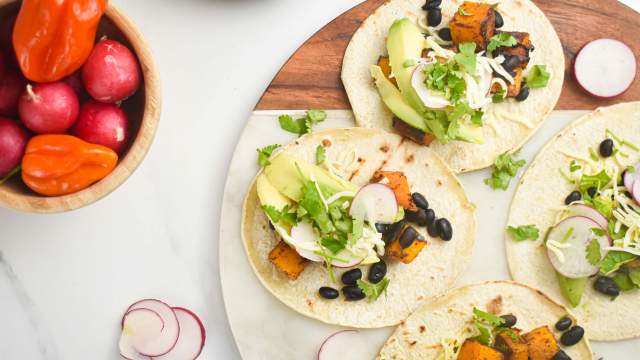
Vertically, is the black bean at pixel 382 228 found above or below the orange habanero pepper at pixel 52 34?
below

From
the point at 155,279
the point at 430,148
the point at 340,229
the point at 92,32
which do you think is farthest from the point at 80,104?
the point at 430,148

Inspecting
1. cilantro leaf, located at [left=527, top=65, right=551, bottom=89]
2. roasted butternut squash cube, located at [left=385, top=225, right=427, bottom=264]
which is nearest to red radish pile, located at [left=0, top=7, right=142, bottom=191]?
roasted butternut squash cube, located at [left=385, top=225, right=427, bottom=264]

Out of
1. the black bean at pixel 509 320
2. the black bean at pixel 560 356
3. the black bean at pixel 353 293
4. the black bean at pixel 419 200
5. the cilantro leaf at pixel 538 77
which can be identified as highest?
the cilantro leaf at pixel 538 77

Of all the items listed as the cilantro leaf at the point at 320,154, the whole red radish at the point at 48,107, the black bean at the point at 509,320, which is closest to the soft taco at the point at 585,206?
the black bean at the point at 509,320

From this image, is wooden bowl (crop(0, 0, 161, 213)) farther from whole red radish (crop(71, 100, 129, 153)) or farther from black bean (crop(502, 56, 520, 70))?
black bean (crop(502, 56, 520, 70))

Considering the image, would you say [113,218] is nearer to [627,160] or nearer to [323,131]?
[323,131]

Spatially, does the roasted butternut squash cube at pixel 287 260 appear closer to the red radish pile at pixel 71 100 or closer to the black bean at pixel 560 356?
the red radish pile at pixel 71 100

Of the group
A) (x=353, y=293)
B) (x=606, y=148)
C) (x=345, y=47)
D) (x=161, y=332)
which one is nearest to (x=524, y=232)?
(x=606, y=148)
